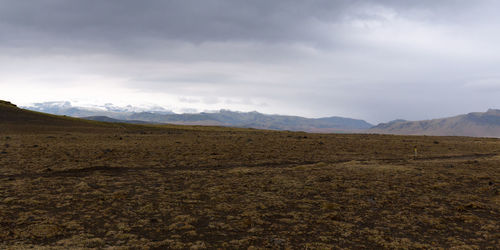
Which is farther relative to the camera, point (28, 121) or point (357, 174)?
point (28, 121)

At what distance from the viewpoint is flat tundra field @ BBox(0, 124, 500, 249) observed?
9281 mm

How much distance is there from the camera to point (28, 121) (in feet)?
213

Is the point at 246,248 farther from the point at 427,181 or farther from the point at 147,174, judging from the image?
the point at 427,181

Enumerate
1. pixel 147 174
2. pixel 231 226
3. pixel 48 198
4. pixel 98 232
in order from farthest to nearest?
pixel 147 174, pixel 48 198, pixel 231 226, pixel 98 232

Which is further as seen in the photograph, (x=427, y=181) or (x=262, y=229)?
(x=427, y=181)

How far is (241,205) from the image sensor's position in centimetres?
1288

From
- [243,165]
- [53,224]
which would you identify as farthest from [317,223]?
[243,165]

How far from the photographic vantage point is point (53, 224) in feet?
33.2

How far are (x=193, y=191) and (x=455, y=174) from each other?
720 inches

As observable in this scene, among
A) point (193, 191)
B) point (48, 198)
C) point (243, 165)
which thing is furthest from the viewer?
point (243, 165)

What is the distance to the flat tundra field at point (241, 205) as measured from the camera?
9281mm

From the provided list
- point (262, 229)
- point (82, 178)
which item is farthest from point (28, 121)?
point (262, 229)

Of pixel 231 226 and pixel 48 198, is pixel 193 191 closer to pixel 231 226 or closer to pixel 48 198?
pixel 231 226

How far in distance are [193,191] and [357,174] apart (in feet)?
37.9
